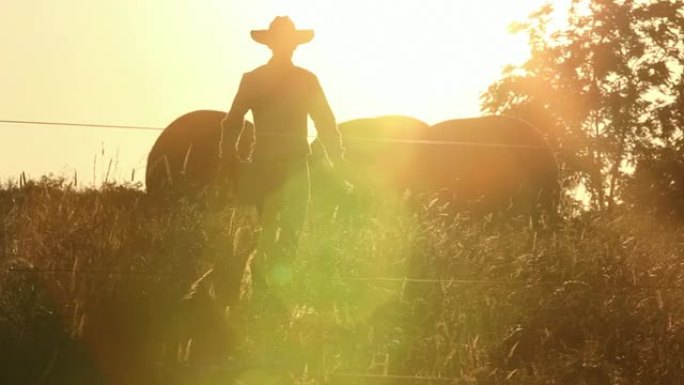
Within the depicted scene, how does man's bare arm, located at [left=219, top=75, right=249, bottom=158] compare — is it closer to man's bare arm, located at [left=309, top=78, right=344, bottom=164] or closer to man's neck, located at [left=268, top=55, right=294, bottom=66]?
man's neck, located at [left=268, top=55, right=294, bottom=66]

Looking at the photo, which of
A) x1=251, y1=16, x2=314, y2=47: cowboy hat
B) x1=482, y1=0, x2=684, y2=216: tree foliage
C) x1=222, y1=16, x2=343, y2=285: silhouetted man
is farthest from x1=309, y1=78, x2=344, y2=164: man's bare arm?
x1=482, y1=0, x2=684, y2=216: tree foliage

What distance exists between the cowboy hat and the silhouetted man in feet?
0.04

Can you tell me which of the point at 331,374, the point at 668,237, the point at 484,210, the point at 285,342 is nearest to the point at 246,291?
the point at 285,342

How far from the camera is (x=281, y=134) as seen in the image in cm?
654

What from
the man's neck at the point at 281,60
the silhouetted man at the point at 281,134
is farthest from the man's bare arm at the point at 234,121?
the man's neck at the point at 281,60

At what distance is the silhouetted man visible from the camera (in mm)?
6586

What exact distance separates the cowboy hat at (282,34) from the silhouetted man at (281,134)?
0.01 metres

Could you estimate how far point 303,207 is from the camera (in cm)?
670

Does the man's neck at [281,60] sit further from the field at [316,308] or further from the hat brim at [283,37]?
the field at [316,308]

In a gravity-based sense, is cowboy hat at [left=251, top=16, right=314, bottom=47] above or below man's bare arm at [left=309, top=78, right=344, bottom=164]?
above

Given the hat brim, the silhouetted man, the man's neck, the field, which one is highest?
the hat brim

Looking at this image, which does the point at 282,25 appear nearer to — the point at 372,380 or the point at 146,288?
the point at 146,288

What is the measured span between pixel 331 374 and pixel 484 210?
29.6 ft

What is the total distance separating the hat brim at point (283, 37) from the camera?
22.2ft
